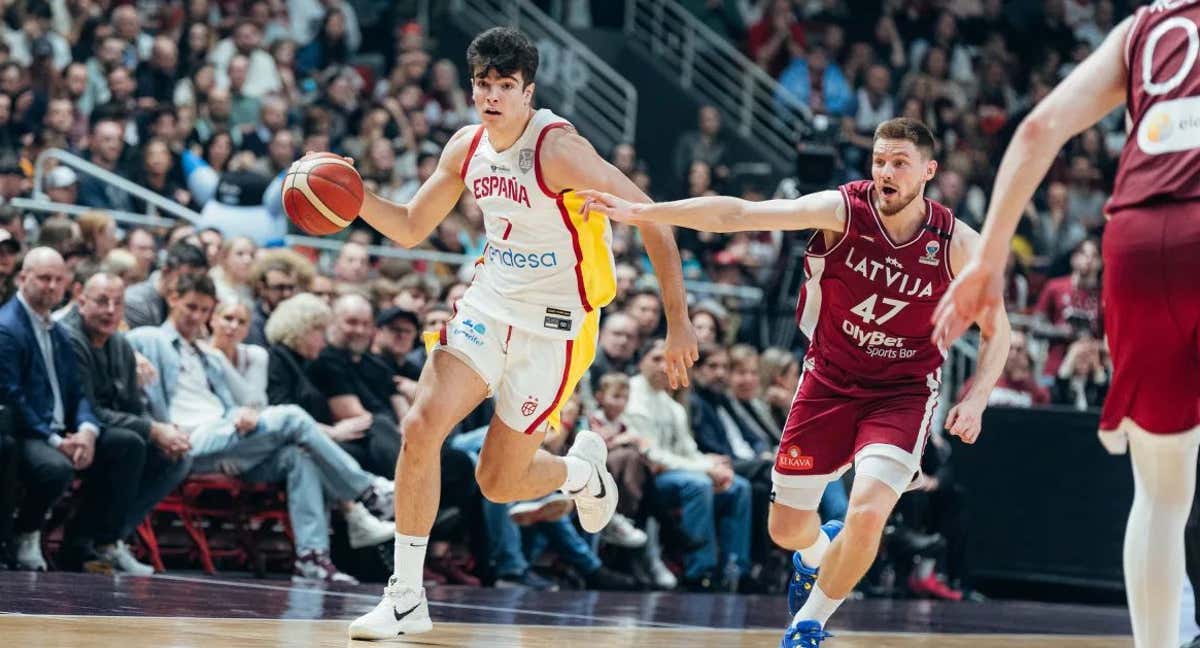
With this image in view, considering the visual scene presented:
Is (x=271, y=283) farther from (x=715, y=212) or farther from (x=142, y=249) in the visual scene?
(x=715, y=212)

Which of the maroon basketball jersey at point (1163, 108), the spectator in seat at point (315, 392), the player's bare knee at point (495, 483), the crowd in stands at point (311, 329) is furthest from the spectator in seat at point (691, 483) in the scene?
the maroon basketball jersey at point (1163, 108)

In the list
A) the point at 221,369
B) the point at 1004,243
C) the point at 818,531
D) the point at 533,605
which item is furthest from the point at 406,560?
the point at 221,369

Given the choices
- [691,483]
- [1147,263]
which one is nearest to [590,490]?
[691,483]

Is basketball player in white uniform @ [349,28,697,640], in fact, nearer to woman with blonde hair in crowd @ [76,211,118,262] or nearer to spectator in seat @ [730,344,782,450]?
woman with blonde hair in crowd @ [76,211,118,262]

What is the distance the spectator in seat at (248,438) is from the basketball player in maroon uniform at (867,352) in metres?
3.51

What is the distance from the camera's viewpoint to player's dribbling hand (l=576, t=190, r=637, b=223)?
18.9 feet

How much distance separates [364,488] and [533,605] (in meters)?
1.49

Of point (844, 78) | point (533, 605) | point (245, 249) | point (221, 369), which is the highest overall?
point (844, 78)

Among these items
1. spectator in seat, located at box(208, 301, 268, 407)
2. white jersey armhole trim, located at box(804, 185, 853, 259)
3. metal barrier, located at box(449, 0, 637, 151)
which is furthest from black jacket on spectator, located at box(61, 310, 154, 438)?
metal barrier, located at box(449, 0, 637, 151)

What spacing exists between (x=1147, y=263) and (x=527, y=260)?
9.58ft

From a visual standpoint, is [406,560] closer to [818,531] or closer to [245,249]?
[818,531]

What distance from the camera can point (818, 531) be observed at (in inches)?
263

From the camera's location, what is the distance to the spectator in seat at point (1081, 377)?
1356cm

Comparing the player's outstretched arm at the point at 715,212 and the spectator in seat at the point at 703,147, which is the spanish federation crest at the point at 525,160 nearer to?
the player's outstretched arm at the point at 715,212
